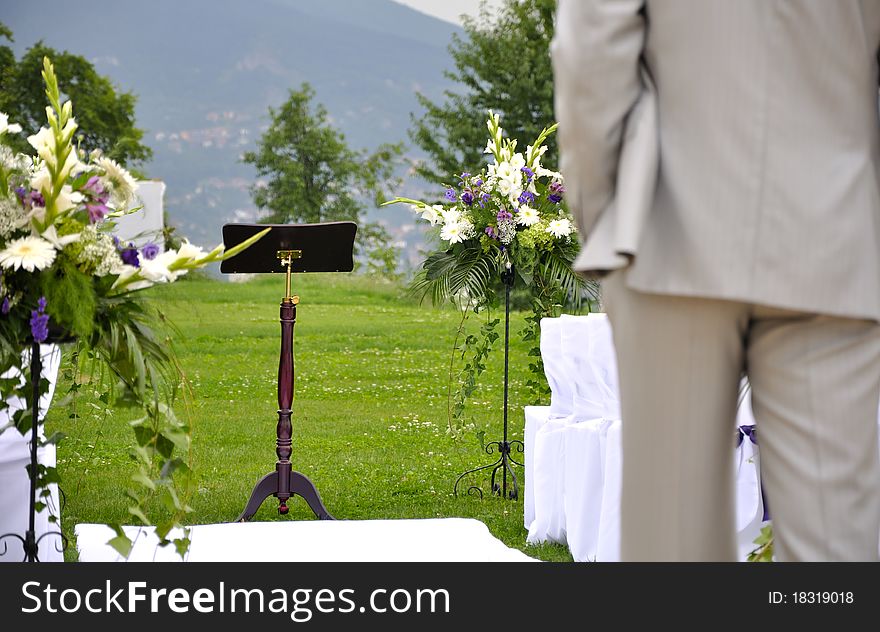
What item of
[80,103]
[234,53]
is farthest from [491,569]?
[234,53]

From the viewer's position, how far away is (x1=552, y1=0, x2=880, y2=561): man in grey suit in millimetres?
1760

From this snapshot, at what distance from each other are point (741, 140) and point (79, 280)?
1.76 metres

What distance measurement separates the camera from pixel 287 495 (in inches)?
202

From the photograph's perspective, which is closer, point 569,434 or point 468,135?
point 569,434

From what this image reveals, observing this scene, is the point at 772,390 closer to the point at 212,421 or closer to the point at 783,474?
the point at 783,474

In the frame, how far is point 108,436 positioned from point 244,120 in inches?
2451

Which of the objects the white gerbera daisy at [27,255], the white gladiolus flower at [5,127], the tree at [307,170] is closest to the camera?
the white gerbera daisy at [27,255]

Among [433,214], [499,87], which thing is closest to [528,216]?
[433,214]

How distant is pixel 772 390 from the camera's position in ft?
5.93

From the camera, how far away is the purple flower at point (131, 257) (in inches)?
113

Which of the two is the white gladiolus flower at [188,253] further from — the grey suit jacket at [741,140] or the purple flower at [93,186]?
the grey suit jacket at [741,140]

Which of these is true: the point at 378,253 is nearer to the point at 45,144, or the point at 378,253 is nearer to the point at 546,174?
the point at 546,174

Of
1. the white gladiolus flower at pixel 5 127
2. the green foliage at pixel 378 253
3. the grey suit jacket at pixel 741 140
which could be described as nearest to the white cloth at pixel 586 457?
the grey suit jacket at pixel 741 140

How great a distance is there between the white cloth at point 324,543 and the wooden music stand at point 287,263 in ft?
1.25
